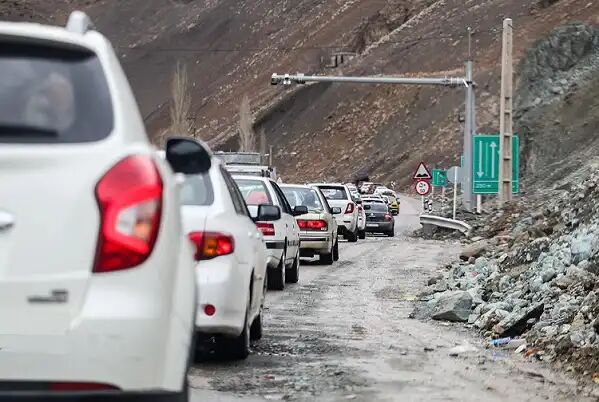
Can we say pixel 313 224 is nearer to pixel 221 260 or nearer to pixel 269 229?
pixel 269 229

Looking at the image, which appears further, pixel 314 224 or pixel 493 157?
pixel 493 157

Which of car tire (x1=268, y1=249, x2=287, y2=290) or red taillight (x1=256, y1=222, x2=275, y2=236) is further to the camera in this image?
car tire (x1=268, y1=249, x2=287, y2=290)

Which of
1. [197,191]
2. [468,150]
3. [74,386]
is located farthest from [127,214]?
[468,150]

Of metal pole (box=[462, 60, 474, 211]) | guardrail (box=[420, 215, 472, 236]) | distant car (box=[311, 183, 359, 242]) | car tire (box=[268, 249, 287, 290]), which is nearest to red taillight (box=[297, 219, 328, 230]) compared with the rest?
car tire (box=[268, 249, 287, 290])

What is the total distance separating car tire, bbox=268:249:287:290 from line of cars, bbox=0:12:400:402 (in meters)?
13.5

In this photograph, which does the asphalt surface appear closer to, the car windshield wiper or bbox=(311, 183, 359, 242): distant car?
the car windshield wiper

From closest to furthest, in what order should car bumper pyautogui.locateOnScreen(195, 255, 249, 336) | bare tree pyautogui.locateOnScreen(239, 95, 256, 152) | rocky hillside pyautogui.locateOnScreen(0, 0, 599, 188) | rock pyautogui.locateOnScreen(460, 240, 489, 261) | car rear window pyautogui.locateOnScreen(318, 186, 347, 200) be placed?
1. car bumper pyautogui.locateOnScreen(195, 255, 249, 336)
2. rock pyautogui.locateOnScreen(460, 240, 489, 261)
3. car rear window pyautogui.locateOnScreen(318, 186, 347, 200)
4. rocky hillside pyautogui.locateOnScreen(0, 0, 599, 188)
5. bare tree pyautogui.locateOnScreen(239, 95, 256, 152)

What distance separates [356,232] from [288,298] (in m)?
21.9

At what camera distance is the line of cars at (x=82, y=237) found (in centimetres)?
467

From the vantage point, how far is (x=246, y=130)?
141m

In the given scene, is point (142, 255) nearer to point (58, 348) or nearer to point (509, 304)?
point (58, 348)

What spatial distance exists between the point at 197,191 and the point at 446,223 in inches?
1284

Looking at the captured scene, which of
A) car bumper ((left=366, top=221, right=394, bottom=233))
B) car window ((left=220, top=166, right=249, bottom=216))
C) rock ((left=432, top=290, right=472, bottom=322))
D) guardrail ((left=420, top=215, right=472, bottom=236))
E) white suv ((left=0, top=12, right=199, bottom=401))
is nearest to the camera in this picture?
white suv ((left=0, top=12, right=199, bottom=401))

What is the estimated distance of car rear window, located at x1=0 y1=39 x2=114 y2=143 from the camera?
15.7 ft
